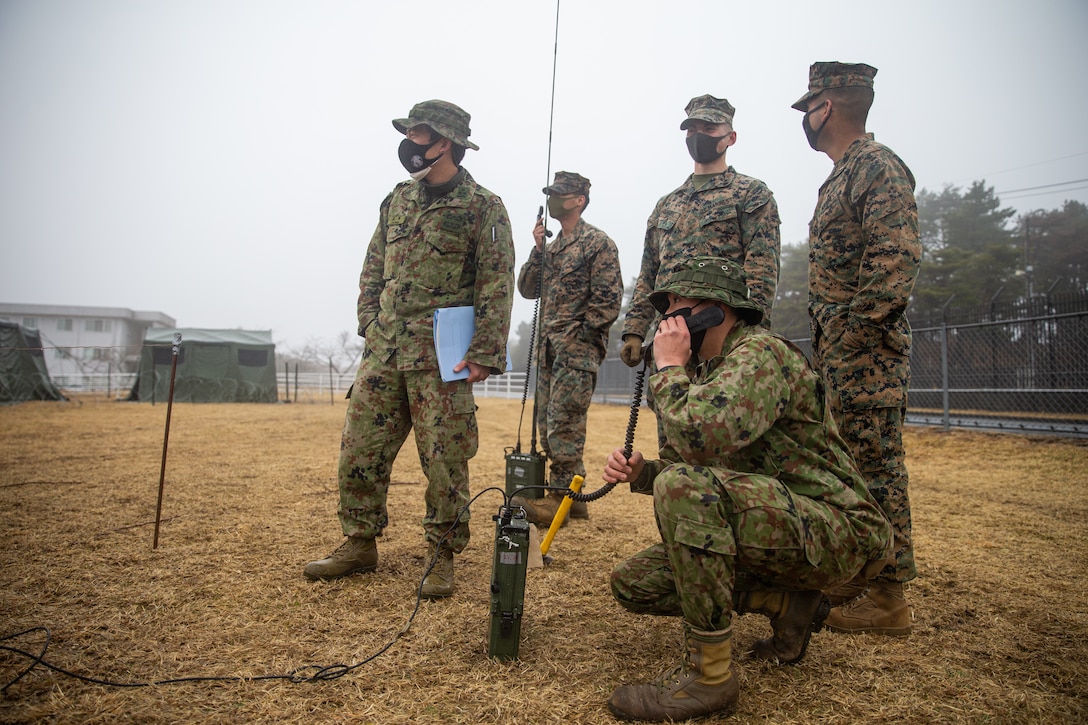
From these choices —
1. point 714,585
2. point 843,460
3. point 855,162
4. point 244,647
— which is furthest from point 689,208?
point 244,647

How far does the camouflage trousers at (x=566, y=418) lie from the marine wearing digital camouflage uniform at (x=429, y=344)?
1480 mm

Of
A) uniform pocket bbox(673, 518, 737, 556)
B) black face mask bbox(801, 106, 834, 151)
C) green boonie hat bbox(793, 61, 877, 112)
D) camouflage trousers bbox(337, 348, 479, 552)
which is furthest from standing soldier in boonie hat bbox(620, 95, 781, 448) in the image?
uniform pocket bbox(673, 518, 737, 556)

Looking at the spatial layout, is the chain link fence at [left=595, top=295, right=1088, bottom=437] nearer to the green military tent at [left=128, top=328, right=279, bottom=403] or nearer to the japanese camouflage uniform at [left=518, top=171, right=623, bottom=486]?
the japanese camouflage uniform at [left=518, top=171, right=623, bottom=486]

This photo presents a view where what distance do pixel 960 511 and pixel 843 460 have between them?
392 cm

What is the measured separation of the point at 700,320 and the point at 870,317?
1.05m

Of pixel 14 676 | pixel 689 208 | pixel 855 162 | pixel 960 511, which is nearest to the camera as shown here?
pixel 14 676

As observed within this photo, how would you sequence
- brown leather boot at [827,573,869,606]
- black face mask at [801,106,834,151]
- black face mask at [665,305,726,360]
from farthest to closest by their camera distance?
black face mask at [801,106,834,151] < brown leather boot at [827,573,869,606] < black face mask at [665,305,726,360]

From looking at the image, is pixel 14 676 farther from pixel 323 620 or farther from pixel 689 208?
pixel 689 208

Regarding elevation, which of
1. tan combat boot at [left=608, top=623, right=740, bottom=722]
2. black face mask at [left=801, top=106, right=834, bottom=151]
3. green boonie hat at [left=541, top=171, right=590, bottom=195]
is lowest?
tan combat boot at [left=608, top=623, right=740, bottom=722]

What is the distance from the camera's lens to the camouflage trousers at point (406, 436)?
3271 millimetres

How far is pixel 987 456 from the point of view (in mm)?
8492

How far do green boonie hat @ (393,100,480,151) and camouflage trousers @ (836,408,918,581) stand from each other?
7.82ft

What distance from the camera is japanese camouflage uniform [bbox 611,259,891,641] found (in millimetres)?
2002

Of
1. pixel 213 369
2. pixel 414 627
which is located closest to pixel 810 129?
pixel 414 627
